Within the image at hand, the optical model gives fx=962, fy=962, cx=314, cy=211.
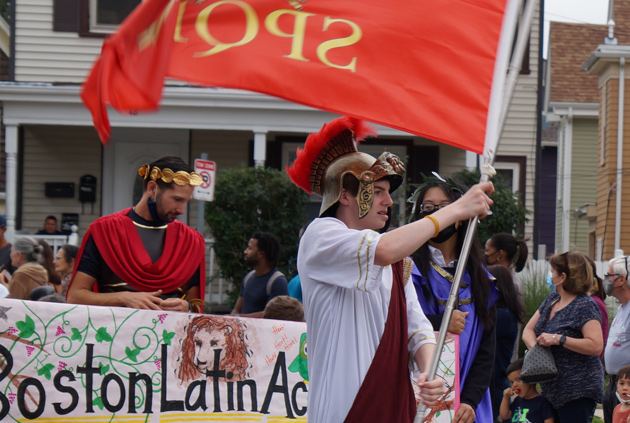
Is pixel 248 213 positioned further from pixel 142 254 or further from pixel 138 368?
pixel 142 254

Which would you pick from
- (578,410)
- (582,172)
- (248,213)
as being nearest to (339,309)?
(578,410)

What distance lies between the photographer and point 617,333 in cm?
736

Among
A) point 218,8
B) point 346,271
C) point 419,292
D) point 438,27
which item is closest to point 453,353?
point 419,292

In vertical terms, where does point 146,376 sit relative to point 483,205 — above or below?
below

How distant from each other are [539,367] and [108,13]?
13373mm

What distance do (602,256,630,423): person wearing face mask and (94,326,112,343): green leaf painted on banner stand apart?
12.2 ft

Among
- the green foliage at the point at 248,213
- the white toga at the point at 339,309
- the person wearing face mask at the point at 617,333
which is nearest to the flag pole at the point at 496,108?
the white toga at the point at 339,309

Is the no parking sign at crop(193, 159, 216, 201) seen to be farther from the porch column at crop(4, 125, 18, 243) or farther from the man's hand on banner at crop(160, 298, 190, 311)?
the man's hand on banner at crop(160, 298, 190, 311)

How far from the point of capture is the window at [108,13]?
17.7m

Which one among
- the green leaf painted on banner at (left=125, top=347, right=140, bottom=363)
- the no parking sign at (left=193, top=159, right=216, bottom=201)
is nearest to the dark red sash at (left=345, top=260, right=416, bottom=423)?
the green leaf painted on banner at (left=125, top=347, right=140, bottom=363)

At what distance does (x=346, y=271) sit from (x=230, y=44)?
934 mm

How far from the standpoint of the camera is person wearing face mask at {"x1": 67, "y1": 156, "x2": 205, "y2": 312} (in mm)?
5508

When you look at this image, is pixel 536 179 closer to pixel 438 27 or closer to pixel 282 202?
pixel 282 202

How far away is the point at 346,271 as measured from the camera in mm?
3459
